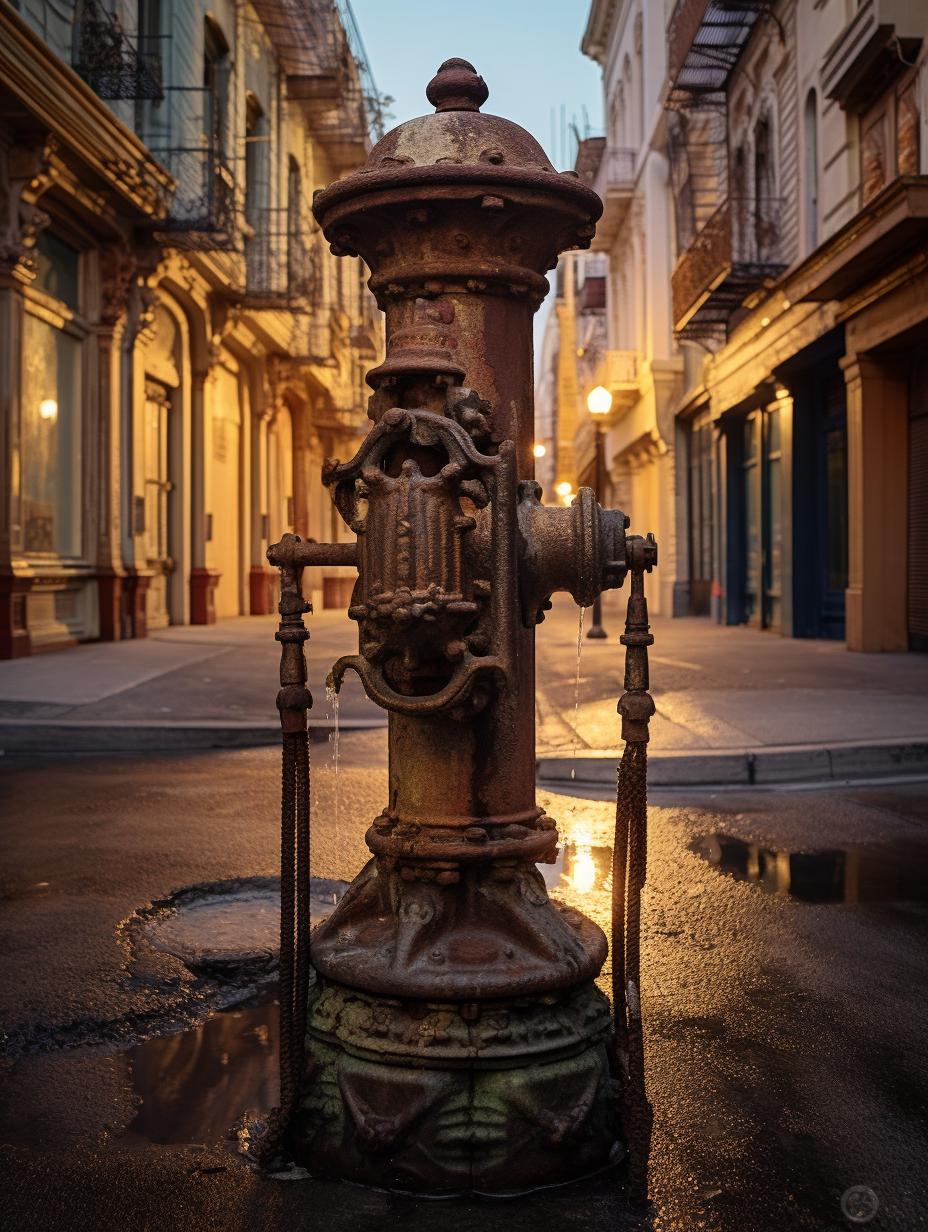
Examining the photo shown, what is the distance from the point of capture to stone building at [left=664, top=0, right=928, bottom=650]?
552 inches

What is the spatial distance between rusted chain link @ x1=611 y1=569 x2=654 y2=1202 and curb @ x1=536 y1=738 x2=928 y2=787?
15.1 ft

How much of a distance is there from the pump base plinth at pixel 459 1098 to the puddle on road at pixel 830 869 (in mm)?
2233

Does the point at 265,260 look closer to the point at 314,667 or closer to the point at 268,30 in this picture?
the point at 268,30

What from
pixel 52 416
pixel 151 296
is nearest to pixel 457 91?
pixel 52 416

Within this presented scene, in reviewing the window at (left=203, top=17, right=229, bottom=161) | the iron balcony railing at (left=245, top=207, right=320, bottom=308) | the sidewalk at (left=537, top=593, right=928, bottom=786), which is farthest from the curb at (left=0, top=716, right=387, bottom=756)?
the iron balcony railing at (left=245, top=207, right=320, bottom=308)

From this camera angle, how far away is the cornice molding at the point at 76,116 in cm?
1235

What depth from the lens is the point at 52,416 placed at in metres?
15.9

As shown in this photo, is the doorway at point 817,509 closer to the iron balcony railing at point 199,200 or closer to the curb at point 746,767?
the iron balcony railing at point 199,200

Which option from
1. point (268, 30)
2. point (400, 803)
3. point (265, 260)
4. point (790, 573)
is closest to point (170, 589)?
Result: point (265, 260)

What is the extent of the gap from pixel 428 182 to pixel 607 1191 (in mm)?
2174

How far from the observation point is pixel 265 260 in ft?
78.5

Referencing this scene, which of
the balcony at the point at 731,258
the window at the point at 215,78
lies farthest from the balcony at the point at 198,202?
the balcony at the point at 731,258

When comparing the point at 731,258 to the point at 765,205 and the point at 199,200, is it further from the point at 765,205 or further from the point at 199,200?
the point at 199,200

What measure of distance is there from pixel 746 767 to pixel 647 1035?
14.6 feet
